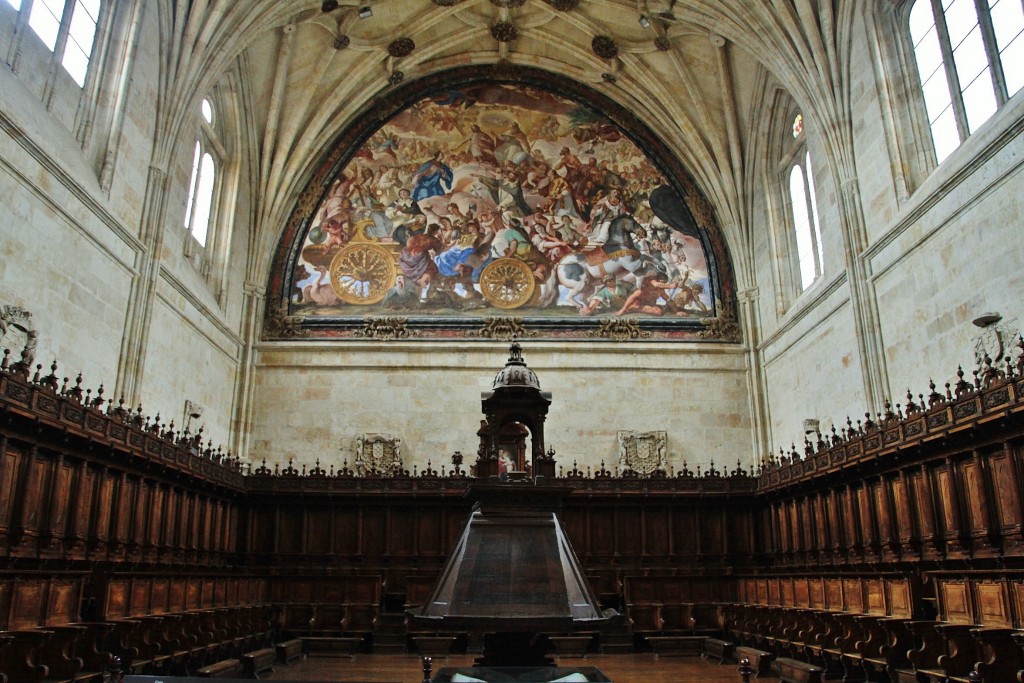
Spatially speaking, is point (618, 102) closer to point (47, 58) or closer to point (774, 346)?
point (774, 346)

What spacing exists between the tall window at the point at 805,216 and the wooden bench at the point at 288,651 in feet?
47.1

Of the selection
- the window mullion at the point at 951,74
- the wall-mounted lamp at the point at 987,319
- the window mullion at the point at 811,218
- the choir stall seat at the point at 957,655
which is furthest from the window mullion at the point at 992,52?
the choir stall seat at the point at 957,655

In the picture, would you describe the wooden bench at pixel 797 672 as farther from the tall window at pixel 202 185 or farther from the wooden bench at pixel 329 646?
the tall window at pixel 202 185

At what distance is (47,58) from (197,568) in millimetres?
9554

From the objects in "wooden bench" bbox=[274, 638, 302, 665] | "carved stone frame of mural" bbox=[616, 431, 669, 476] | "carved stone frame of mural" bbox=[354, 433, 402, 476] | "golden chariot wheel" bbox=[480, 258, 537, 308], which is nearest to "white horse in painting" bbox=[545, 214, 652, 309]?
"golden chariot wheel" bbox=[480, 258, 537, 308]

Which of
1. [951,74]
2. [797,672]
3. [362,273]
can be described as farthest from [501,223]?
[797,672]

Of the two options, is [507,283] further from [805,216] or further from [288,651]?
[288,651]

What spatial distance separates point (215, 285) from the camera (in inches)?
846

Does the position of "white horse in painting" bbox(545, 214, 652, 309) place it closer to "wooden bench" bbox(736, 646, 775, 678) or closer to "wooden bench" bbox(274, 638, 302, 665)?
"wooden bench" bbox(274, 638, 302, 665)

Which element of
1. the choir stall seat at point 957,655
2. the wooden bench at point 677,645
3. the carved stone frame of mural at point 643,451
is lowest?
the wooden bench at point 677,645

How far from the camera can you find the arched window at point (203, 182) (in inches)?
811

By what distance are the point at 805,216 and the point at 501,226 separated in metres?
8.52

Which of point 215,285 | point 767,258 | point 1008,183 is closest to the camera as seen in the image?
point 1008,183

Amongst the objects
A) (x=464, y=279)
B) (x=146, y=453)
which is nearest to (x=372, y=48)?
(x=464, y=279)
